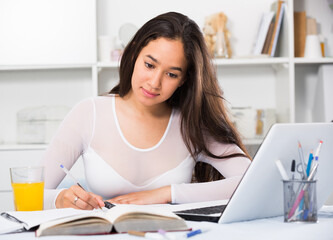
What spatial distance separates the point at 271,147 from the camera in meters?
0.98

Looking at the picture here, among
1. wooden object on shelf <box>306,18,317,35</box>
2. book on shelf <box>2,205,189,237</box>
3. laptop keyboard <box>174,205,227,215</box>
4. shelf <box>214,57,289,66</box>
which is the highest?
wooden object on shelf <box>306,18,317,35</box>

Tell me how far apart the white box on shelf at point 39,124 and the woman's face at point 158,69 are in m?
1.31

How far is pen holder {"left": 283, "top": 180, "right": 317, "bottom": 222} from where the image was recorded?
99 centimetres

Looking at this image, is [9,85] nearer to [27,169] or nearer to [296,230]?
[27,169]

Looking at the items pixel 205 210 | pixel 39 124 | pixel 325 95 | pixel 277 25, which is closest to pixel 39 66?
pixel 39 124

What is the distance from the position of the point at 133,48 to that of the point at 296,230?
40.9 inches

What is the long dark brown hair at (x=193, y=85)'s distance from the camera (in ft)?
5.75

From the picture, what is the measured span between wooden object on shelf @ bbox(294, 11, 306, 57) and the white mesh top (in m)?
1.40

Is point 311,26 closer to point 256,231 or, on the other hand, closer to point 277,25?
point 277,25

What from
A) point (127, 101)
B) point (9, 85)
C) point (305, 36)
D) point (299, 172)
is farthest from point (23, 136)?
point (299, 172)

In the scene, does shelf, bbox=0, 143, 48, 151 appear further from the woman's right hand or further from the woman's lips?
the woman's right hand

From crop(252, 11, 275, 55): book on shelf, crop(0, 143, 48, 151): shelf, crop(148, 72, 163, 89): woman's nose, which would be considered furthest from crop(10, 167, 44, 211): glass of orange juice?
crop(252, 11, 275, 55): book on shelf

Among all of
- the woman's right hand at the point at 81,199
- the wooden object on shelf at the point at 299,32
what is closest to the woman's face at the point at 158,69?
the woman's right hand at the point at 81,199

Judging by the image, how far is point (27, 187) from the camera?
121 centimetres
